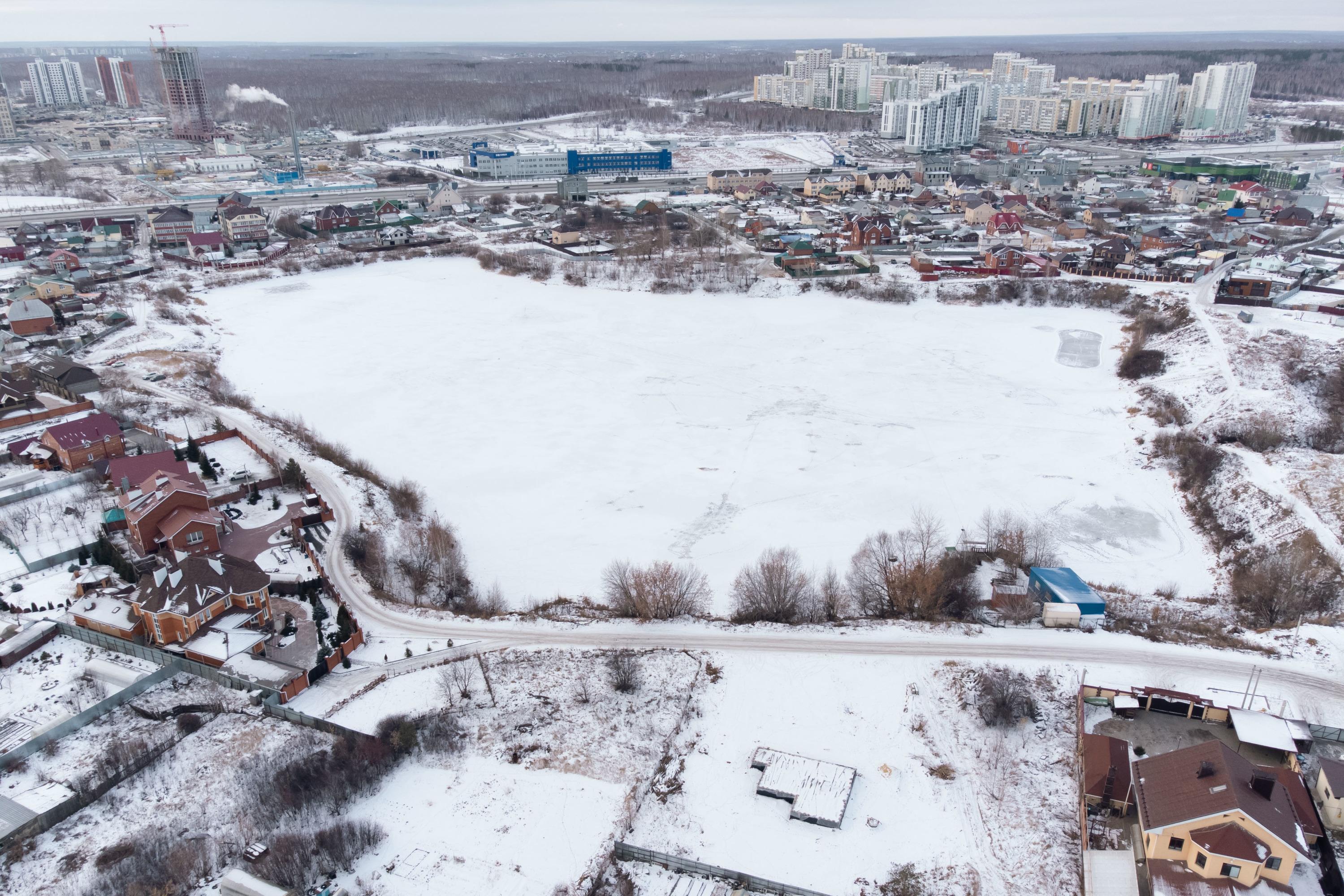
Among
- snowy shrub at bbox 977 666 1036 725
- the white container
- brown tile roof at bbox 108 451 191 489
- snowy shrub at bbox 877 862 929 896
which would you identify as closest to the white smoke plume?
brown tile roof at bbox 108 451 191 489

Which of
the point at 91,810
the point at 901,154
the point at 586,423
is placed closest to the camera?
the point at 91,810

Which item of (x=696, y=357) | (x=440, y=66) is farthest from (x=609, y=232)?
(x=440, y=66)

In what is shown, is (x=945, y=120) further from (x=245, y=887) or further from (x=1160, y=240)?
(x=245, y=887)

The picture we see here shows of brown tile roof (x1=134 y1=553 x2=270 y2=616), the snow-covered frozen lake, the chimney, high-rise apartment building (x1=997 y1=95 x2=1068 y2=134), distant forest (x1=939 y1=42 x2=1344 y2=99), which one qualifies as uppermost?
distant forest (x1=939 y1=42 x2=1344 y2=99)

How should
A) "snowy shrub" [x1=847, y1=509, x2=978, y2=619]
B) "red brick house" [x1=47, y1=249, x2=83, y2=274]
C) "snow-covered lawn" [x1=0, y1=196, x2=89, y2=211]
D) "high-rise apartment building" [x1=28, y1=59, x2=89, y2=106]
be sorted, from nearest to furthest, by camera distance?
"snowy shrub" [x1=847, y1=509, x2=978, y2=619] → "red brick house" [x1=47, y1=249, x2=83, y2=274] → "snow-covered lawn" [x1=0, y1=196, x2=89, y2=211] → "high-rise apartment building" [x1=28, y1=59, x2=89, y2=106]

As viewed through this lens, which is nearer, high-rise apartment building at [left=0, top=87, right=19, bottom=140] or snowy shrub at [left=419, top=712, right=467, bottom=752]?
snowy shrub at [left=419, top=712, right=467, bottom=752]

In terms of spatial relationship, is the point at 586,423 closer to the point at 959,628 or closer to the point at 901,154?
the point at 959,628

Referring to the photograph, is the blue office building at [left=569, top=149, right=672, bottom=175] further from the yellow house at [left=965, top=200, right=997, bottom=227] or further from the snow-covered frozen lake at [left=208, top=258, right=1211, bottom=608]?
the snow-covered frozen lake at [left=208, top=258, right=1211, bottom=608]

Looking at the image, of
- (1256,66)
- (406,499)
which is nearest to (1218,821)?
(406,499)
